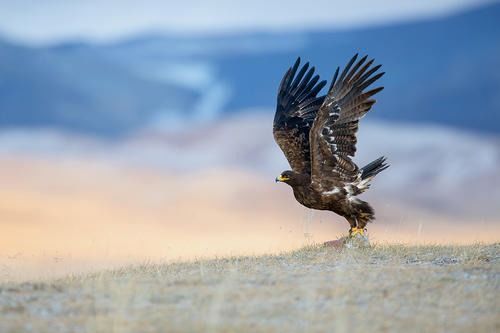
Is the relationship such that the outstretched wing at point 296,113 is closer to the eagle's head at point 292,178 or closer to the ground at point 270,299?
the eagle's head at point 292,178

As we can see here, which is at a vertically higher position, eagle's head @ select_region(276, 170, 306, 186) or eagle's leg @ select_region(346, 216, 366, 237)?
eagle's head @ select_region(276, 170, 306, 186)

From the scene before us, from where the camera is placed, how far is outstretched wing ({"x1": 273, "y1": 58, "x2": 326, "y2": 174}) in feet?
56.1

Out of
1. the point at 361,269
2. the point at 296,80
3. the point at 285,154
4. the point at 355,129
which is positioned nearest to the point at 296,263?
the point at 361,269

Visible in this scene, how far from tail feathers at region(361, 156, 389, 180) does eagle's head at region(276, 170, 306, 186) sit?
128 centimetres

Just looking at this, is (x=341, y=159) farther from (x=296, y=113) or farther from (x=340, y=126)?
(x=296, y=113)

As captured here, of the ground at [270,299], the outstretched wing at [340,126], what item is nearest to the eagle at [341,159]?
the outstretched wing at [340,126]

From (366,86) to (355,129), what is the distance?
95 centimetres

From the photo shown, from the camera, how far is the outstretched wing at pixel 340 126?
49.0 feet

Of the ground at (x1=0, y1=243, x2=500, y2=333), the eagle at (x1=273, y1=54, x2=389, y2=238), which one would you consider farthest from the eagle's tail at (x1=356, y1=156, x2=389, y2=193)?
the ground at (x1=0, y1=243, x2=500, y2=333)

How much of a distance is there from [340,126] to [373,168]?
4.57 feet

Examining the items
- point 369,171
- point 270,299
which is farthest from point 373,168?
point 270,299

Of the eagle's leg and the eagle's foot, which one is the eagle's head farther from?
the eagle's foot

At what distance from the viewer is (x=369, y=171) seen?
51.8ft

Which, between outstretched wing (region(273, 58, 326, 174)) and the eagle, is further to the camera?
outstretched wing (region(273, 58, 326, 174))
